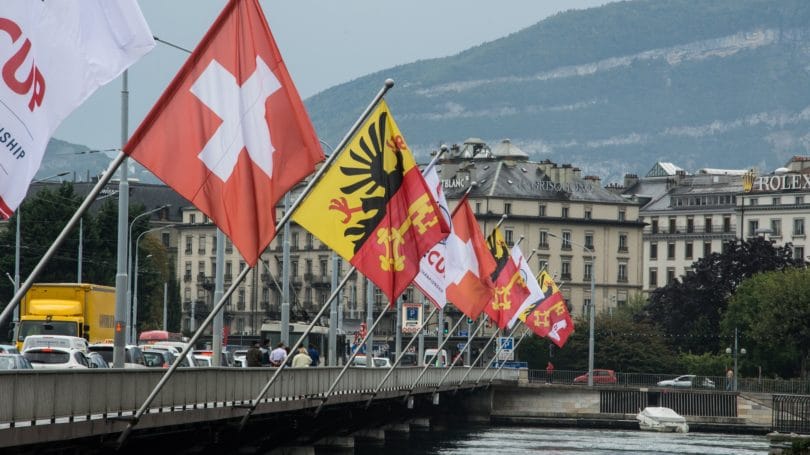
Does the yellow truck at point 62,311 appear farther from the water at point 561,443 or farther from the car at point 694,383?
the car at point 694,383

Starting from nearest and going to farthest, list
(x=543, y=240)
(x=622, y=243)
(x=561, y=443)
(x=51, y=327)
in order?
1. (x=51, y=327)
2. (x=561, y=443)
3. (x=543, y=240)
4. (x=622, y=243)

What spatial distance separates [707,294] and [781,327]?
2433 cm

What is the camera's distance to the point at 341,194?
42.8 meters

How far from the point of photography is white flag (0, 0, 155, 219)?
20.9 metres

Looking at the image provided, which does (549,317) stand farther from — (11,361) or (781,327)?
(11,361)

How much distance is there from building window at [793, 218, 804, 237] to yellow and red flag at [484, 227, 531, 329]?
405 feet

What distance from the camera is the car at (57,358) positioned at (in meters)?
49.6

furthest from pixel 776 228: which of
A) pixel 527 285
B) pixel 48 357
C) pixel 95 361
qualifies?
pixel 48 357

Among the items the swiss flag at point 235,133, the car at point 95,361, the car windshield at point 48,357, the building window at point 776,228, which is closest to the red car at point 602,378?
the building window at point 776,228

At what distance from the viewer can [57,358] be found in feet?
168

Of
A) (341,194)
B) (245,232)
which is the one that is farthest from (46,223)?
(245,232)

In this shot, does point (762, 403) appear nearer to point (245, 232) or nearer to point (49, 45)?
point (245, 232)

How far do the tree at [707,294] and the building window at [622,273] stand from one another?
2586cm

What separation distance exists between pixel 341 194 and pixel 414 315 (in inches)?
1896
